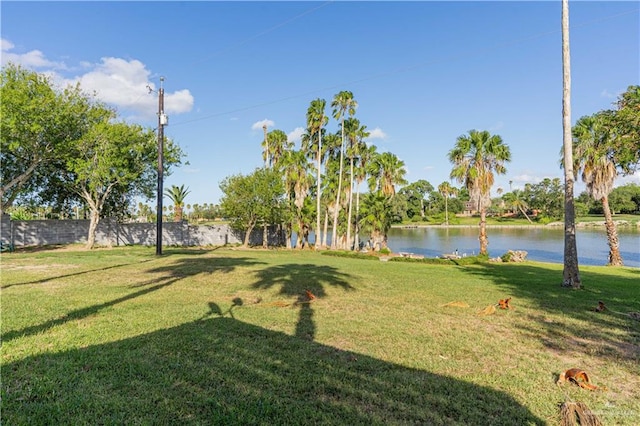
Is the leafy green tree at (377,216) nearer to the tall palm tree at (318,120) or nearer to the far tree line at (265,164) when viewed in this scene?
the far tree line at (265,164)

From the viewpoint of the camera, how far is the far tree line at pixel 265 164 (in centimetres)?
1764

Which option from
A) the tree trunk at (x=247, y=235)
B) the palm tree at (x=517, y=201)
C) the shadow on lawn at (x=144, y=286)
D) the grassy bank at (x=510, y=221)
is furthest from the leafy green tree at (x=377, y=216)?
the palm tree at (x=517, y=201)

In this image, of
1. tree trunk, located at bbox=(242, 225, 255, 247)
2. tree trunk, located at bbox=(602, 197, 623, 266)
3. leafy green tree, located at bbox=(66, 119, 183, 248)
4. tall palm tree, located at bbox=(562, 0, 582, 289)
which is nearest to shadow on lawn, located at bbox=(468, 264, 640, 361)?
tall palm tree, located at bbox=(562, 0, 582, 289)

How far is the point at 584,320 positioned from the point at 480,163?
70.9 feet

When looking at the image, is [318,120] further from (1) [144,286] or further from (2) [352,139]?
(1) [144,286]

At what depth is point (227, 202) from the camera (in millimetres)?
31828

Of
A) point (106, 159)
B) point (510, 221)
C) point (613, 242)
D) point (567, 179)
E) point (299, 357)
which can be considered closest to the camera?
point (299, 357)

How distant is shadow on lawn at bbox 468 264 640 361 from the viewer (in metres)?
5.23

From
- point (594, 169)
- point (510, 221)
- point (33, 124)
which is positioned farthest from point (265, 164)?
point (510, 221)

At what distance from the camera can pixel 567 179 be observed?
1141 centimetres

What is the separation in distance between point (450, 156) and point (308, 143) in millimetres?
14006

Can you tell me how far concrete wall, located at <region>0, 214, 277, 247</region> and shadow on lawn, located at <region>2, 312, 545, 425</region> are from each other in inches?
951

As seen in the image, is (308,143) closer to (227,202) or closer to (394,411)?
(227,202)

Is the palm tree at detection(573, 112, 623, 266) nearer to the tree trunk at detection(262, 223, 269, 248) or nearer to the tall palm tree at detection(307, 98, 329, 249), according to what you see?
the tall palm tree at detection(307, 98, 329, 249)
